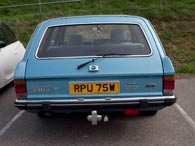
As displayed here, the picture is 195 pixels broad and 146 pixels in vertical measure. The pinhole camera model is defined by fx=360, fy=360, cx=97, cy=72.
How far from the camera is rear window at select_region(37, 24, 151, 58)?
15.0 feet

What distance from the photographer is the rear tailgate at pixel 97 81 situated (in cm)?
424

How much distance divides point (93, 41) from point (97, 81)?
2.72ft

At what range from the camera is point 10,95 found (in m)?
7.15

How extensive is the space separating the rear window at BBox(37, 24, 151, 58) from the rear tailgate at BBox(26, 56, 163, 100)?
0.97 ft

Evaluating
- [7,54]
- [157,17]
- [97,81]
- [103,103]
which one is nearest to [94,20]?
[97,81]

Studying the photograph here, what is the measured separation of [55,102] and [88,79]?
475 millimetres

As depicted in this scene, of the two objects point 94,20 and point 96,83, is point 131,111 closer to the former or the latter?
point 96,83

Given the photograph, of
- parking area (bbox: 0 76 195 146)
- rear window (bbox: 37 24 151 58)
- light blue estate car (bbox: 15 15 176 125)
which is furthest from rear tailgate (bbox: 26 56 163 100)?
parking area (bbox: 0 76 195 146)

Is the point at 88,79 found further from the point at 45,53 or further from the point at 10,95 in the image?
the point at 10,95

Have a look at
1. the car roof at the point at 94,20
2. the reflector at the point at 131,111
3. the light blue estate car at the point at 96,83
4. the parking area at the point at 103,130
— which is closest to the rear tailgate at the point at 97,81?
the light blue estate car at the point at 96,83

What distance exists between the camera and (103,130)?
16.5 feet

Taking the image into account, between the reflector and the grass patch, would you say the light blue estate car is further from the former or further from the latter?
the grass patch

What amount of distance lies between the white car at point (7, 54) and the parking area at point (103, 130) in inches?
45.9

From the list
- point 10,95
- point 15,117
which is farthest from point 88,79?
point 10,95
